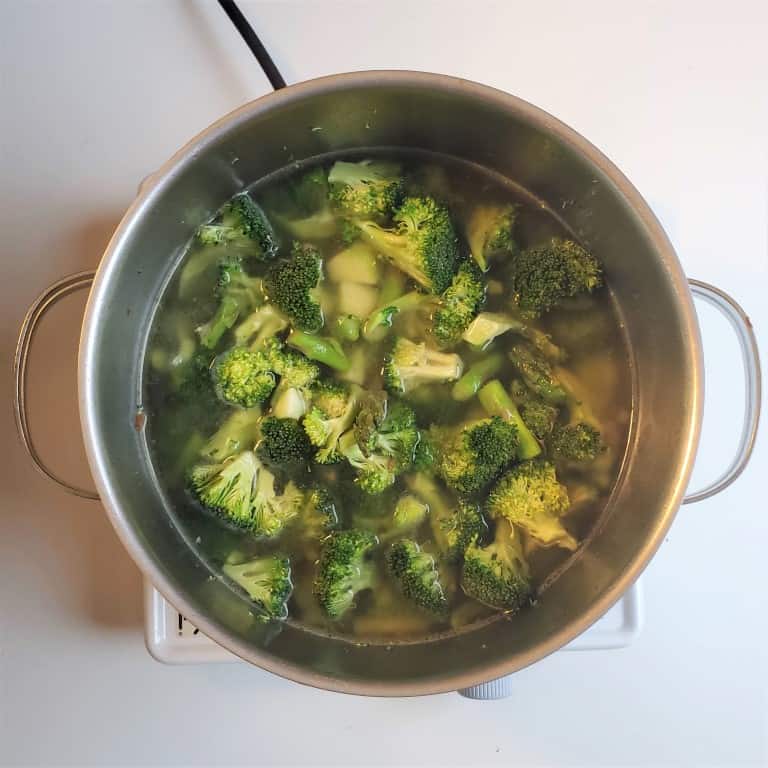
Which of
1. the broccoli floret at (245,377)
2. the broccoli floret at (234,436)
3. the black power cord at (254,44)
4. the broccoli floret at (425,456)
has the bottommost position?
the broccoli floret at (234,436)

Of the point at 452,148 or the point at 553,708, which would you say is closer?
the point at 452,148

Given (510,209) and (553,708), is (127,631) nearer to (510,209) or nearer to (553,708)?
(553,708)

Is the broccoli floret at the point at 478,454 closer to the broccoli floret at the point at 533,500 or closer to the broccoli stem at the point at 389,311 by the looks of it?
the broccoli floret at the point at 533,500

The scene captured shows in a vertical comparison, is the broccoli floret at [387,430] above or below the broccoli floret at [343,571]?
above

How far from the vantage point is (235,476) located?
43.7 inches

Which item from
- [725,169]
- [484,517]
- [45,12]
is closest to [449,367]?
[484,517]

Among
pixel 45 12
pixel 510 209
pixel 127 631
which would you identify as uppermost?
pixel 45 12

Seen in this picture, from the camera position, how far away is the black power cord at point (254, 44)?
117cm

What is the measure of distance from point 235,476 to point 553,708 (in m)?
0.72

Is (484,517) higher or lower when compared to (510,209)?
lower

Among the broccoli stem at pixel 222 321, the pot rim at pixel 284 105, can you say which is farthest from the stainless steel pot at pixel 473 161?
the broccoli stem at pixel 222 321

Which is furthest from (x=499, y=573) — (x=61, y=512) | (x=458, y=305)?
(x=61, y=512)

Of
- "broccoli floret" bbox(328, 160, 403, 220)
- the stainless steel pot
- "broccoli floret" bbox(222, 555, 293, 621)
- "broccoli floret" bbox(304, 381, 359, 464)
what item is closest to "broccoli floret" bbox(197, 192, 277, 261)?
the stainless steel pot

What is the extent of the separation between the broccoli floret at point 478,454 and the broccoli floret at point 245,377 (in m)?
0.30
